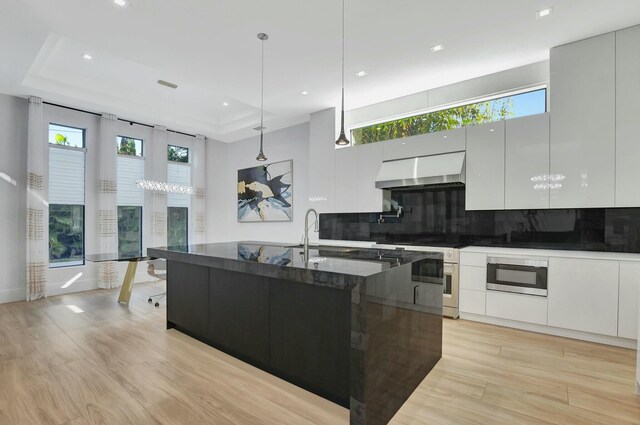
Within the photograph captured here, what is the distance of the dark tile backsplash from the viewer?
3.43 metres

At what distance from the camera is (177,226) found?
23.0 feet

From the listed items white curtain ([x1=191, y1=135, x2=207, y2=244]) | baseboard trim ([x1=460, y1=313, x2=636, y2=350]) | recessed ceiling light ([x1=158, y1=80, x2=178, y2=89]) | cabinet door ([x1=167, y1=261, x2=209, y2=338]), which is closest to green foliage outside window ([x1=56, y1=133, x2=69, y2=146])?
recessed ceiling light ([x1=158, y1=80, x2=178, y2=89])

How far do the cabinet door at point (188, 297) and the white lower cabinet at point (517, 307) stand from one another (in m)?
3.08

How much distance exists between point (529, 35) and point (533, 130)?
98cm

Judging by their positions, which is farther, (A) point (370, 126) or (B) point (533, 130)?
(A) point (370, 126)

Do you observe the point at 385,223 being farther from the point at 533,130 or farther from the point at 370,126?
the point at 533,130

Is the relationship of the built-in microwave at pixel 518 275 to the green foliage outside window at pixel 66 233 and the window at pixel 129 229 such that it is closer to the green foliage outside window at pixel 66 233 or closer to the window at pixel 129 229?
the window at pixel 129 229

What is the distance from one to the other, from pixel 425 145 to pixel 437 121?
418 millimetres

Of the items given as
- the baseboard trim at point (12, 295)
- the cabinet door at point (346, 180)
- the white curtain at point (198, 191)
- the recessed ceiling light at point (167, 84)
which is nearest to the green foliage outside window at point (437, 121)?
the cabinet door at point (346, 180)

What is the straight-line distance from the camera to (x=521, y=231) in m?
3.95

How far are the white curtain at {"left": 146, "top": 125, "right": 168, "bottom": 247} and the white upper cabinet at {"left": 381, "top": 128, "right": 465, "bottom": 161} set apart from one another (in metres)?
4.48

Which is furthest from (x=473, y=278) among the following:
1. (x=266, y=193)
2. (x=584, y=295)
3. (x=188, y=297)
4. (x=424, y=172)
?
(x=266, y=193)

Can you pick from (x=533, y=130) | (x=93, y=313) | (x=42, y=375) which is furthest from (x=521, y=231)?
(x=93, y=313)

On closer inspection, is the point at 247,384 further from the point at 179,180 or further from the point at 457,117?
the point at 179,180
